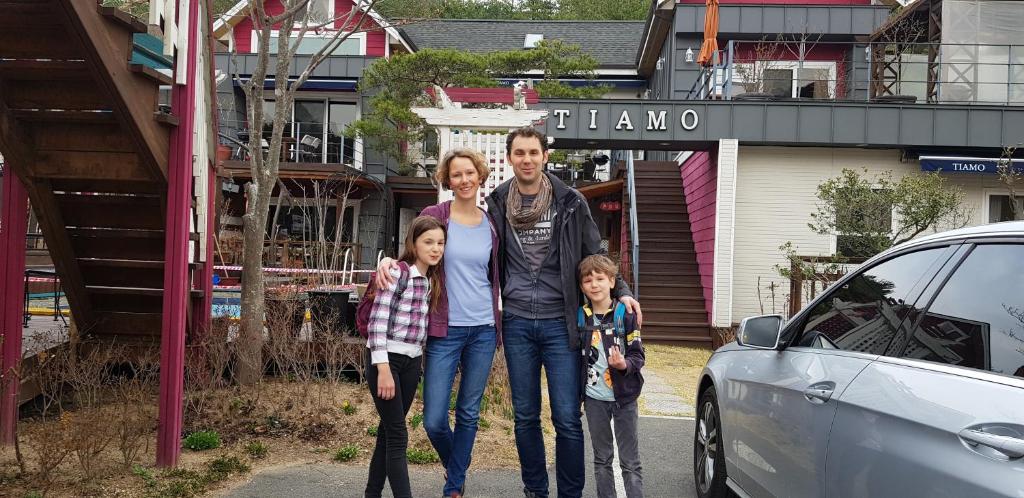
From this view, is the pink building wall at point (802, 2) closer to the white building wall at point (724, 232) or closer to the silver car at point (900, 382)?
the white building wall at point (724, 232)

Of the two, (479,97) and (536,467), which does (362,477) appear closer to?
(536,467)

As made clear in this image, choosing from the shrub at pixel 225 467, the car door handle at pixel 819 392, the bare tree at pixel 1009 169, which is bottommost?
the shrub at pixel 225 467

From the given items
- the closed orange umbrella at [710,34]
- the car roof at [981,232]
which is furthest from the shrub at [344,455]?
the closed orange umbrella at [710,34]

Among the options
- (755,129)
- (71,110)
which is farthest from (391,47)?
(71,110)

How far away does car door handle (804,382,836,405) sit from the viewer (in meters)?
2.87

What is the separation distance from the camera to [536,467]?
4.23 metres

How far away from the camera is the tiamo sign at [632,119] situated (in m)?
13.1

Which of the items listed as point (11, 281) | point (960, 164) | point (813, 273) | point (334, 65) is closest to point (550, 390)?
point (11, 281)

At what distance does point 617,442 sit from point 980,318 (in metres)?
1.93

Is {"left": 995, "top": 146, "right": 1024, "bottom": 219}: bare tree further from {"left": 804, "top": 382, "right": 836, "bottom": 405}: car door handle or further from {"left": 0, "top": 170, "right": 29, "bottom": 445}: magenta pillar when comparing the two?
{"left": 0, "top": 170, "right": 29, "bottom": 445}: magenta pillar

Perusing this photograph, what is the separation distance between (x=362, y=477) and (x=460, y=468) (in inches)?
40.0

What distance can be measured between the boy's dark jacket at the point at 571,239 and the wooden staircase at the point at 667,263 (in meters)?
9.46

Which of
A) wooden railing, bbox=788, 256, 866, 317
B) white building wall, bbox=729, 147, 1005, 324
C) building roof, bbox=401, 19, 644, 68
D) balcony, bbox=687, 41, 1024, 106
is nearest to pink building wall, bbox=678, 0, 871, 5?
balcony, bbox=687, 41, 1024, 106

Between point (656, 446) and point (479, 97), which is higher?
point (479, 97)
